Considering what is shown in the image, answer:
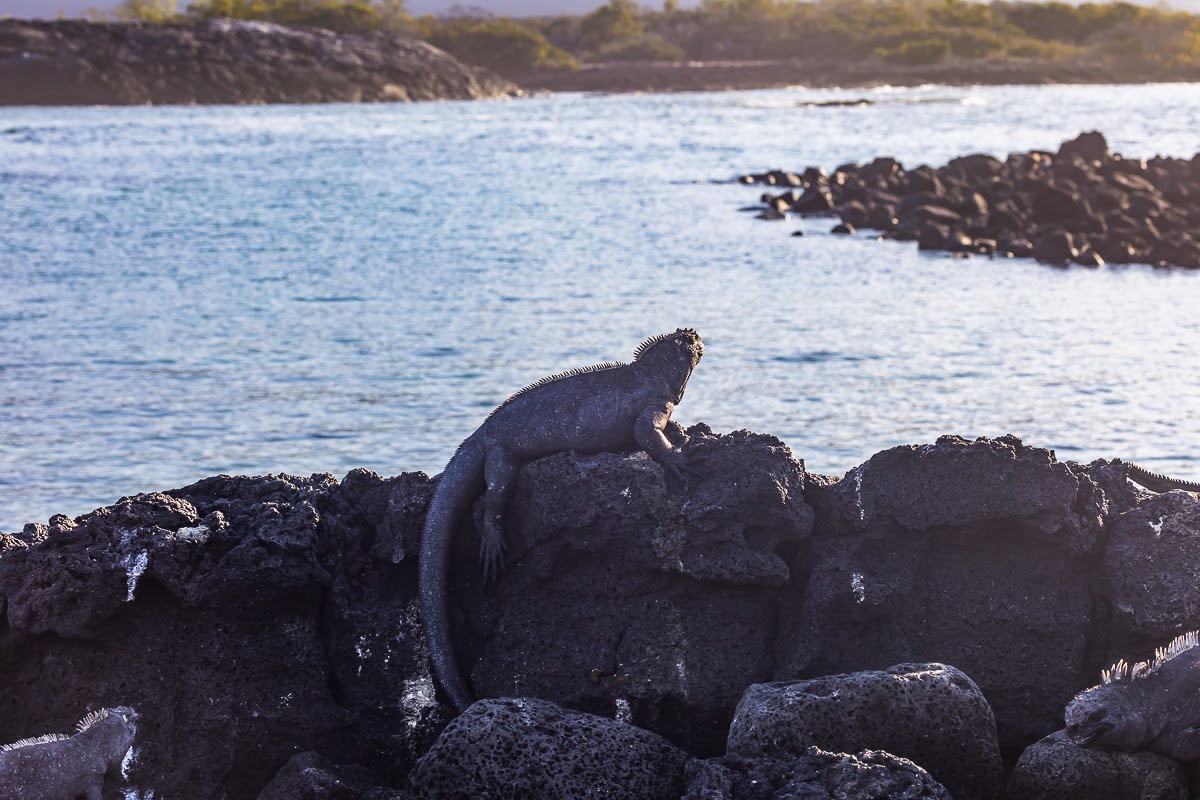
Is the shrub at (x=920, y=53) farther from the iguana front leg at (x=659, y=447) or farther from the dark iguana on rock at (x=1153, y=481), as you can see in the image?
the iguana front leg at (x=659, y=447)

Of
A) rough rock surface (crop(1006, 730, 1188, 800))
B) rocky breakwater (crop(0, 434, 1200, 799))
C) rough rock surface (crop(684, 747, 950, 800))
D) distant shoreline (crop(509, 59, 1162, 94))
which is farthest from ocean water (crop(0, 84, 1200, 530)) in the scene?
distant shoreline (crop(509, 59, 1162, 94))

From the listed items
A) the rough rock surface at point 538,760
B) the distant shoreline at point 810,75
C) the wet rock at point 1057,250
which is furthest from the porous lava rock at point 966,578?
the distant shoreline at point 810,75

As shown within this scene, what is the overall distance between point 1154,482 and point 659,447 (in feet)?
7.37

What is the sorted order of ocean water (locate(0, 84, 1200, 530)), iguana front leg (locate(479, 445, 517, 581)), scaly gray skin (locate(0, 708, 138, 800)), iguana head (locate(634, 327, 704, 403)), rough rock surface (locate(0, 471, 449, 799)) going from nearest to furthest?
scaly gray skin (locate(0, 708, 138, 800)), rough rock surface (locate(0, 471, 449, 799)), iguana front leg (locate(479, 445, 517, 581)), iguana head (locate(634, 327, 704, 403)), ocean water (locate(0, 84, 1200, 530))

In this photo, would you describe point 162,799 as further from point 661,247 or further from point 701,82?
point 701,82

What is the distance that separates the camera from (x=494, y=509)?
5.39 metres

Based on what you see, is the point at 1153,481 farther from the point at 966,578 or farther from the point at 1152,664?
the point at 1152,664

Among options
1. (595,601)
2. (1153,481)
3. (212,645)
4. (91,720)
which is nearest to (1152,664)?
(1153,481)

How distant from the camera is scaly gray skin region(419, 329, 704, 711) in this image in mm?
Result: 5324

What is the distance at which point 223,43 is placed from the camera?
78.9 meters

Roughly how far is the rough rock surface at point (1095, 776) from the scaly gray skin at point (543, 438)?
64.8 inches

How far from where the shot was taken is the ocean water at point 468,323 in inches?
441

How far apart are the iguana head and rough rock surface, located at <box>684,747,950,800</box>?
1.88 metres

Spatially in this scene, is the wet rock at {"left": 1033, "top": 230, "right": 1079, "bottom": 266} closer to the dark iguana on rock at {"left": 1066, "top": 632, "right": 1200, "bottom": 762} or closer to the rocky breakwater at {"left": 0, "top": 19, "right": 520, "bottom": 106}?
the dark iguana on rock at {"left": 1066, "top": 632, "right": 1200, "bottom": 762}
